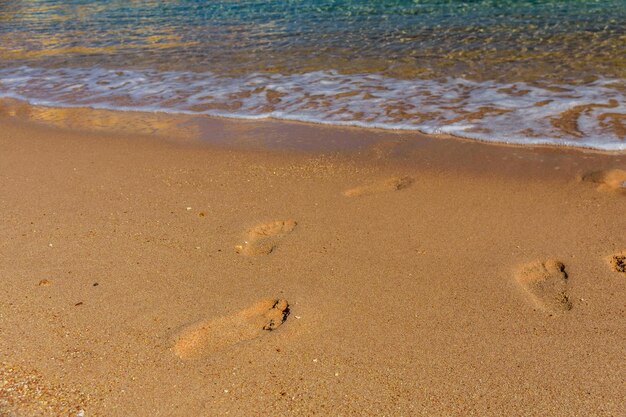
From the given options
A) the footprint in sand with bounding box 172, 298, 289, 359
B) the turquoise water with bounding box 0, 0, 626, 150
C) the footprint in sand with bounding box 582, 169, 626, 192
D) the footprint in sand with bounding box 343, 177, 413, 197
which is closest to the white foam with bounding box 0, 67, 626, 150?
the turquoise water with bounding box 0, 0, 626, 150

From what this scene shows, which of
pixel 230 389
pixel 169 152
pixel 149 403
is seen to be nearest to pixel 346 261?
pixel 230 389

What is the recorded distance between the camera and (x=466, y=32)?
9.77 metres

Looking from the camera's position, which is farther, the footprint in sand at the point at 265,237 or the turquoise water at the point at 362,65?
the turquoise water at the point at 362,65

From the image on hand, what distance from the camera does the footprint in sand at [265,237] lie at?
344 cm

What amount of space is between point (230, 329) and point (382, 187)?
1776mm

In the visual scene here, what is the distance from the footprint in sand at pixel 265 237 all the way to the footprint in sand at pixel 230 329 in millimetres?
512

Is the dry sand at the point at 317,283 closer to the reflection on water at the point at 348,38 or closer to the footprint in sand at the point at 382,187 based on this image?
the footprint in sand at the point at 382,187

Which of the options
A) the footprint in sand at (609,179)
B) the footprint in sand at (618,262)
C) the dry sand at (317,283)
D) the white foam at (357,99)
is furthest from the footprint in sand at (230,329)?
the white foam at (357,99)

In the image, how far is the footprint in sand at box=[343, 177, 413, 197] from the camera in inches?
163

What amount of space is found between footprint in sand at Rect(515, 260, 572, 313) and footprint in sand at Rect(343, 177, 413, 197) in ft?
3.98

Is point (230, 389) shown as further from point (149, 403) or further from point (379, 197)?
point (379, 197)

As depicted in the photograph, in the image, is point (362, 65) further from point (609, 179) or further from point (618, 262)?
point (618, 262)

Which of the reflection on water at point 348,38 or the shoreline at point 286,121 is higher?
the shoreline at point 286,121

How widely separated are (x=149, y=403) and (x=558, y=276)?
1.98 metres
